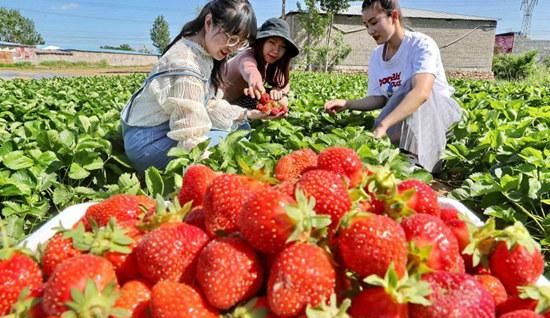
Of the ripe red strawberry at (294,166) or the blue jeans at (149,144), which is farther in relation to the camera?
the blue jeans at (149,144)

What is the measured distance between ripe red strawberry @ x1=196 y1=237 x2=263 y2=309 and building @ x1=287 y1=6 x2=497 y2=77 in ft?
124

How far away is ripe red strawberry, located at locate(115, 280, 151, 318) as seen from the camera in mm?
1089

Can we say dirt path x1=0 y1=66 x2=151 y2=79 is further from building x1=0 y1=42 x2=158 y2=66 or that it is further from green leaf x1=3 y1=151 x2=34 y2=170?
green leaf x1=3 y1=151 x2=34 y2=170

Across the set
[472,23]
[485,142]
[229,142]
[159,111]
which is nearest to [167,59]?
[159,111]

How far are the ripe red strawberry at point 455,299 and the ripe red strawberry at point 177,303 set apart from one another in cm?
48

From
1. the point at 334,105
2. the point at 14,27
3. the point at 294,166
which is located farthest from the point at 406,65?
the point at 14,27

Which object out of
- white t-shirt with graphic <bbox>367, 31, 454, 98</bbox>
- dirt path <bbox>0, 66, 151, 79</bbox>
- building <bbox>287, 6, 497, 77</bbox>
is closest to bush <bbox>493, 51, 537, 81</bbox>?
building <bbox>287, 6, 497, 77</bbox>

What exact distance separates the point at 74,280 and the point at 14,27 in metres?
106

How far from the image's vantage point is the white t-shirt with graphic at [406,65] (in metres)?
3.80

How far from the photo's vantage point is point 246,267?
1.11 meters

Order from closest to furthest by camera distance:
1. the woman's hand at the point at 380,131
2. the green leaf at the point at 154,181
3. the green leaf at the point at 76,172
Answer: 1. the green leaf at the point at 154,181
2. the green leaf at the point at 76,172
3. the woman's hand at the point at 380,131

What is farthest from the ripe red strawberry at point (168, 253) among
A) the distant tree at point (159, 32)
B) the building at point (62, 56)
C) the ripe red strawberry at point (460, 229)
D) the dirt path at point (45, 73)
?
the distant tree at point (159, 32)

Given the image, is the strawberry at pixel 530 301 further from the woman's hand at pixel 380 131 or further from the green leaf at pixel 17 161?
the green leaf at pixel 17 161

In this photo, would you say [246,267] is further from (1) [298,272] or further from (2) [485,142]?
(2) [485,142]
